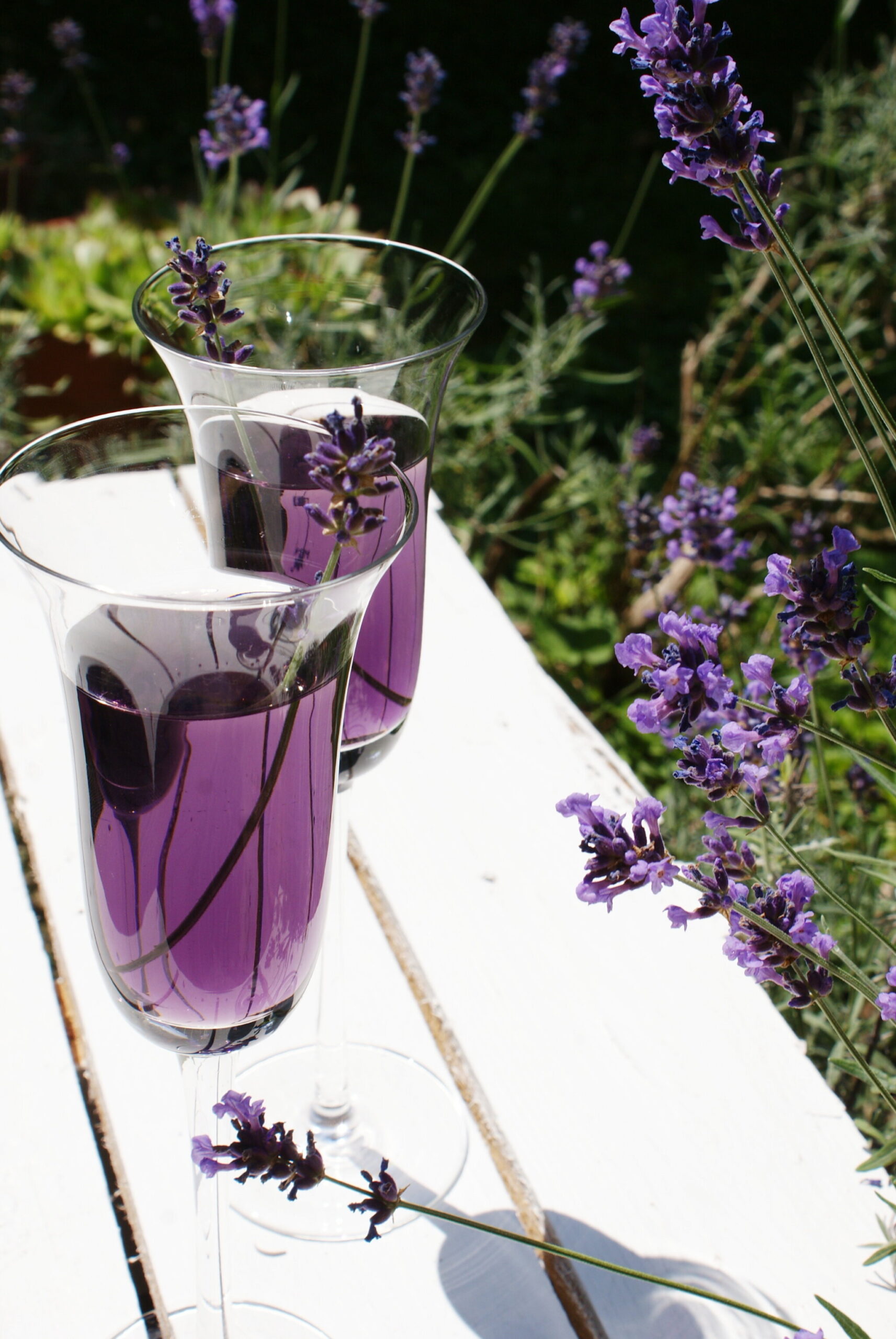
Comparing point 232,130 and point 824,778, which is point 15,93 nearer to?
point 232,130

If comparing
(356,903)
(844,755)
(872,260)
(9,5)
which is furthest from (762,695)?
(9,5)

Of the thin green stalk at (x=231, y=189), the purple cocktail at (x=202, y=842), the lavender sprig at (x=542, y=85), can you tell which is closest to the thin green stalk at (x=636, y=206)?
the lavender sprig at (x=542, y=85)

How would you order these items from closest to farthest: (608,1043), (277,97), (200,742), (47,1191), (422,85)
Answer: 1. (200,742)
2. (47,1191)
3. (608,1043)
4. (422,85)
5. (277,97)

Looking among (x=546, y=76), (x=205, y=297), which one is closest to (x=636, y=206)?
(x=546, y=76)

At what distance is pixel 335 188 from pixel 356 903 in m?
1.87

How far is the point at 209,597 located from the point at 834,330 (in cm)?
37

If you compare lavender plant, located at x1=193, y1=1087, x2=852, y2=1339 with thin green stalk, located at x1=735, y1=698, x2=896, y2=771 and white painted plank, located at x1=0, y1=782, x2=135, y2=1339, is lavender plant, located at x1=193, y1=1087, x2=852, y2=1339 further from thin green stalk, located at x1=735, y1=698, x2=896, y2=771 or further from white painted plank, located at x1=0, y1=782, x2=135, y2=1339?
white painted plank, located at x1=0, y1=782, x2=135, y2=1339

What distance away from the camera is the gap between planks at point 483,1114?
0.88m

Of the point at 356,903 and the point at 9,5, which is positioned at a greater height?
the point at 9,5

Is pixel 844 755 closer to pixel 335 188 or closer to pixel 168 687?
pixel 335 188

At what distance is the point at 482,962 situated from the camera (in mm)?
1095

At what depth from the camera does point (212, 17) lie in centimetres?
233

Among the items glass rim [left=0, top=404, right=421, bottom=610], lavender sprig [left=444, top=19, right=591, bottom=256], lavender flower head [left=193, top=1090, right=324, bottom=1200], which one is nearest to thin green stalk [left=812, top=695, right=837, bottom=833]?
glass rim [left=0, top=404, right=421, bottom=610]

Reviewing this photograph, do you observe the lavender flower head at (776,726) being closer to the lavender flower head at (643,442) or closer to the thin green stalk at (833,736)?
the thin green stalk at (833,736)
